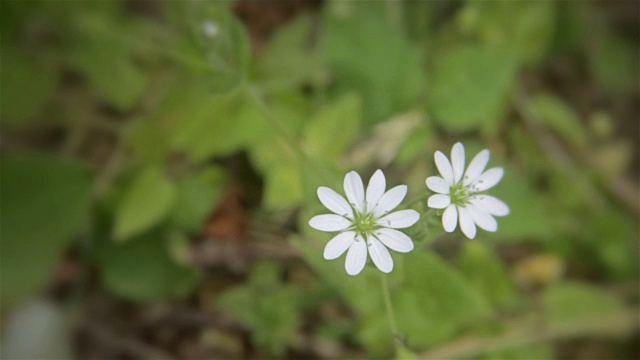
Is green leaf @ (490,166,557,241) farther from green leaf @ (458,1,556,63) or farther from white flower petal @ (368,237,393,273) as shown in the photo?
white flower petal @ (368,237,393,273)

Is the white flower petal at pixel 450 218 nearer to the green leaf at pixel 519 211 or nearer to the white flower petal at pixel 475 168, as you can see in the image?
the white flower petal at pixel 475 168

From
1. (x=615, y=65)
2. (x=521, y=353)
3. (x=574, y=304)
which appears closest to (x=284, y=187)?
(x=521, y=353)

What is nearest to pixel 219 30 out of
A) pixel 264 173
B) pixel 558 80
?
pixel 264 173

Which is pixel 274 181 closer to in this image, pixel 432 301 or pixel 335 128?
pixel 335 128

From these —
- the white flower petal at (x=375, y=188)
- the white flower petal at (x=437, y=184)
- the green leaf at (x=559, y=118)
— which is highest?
the green leaf at (x=559, y=118)

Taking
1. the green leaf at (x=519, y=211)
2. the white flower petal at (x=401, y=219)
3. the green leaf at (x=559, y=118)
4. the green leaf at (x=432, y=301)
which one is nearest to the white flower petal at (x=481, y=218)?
the white flower petal at (x=401, y=219)

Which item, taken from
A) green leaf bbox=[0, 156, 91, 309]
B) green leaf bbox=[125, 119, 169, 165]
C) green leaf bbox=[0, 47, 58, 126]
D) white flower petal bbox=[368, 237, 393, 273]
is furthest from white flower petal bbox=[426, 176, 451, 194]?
green leaf bbox=[0, 47, 58, 126]

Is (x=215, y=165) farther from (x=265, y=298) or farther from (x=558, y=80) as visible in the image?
(x=558, y=80)
